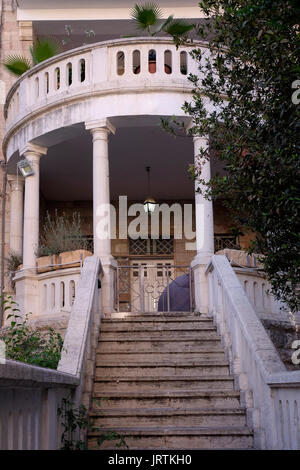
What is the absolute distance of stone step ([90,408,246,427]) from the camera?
6914 mm

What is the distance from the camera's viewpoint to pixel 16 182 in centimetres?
1384

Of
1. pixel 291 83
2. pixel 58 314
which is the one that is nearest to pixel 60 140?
pixel 58 314

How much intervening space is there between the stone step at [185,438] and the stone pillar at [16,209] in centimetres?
783

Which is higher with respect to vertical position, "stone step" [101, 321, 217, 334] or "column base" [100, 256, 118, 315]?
"column base" [100, 256, 118, 315]

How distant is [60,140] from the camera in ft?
38.9

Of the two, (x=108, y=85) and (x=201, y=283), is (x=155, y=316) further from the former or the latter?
(x=108, y=85)

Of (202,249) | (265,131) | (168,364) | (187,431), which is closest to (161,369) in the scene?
(168,364)

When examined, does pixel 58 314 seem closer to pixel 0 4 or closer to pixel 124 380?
pixel 124 380

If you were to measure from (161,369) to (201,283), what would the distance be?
8.48ft

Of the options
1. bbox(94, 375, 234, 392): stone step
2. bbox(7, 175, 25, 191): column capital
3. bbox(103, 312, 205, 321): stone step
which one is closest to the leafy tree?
bbox(94, 375, 234, 392): stone step

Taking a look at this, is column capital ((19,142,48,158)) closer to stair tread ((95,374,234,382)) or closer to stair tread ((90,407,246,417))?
stair tread ((95,374,234,382))

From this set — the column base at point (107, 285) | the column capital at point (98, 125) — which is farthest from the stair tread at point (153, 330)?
the column capital at point (98, 125)

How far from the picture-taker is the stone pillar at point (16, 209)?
45.2 ft

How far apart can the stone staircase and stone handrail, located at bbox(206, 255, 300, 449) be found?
199 mm
